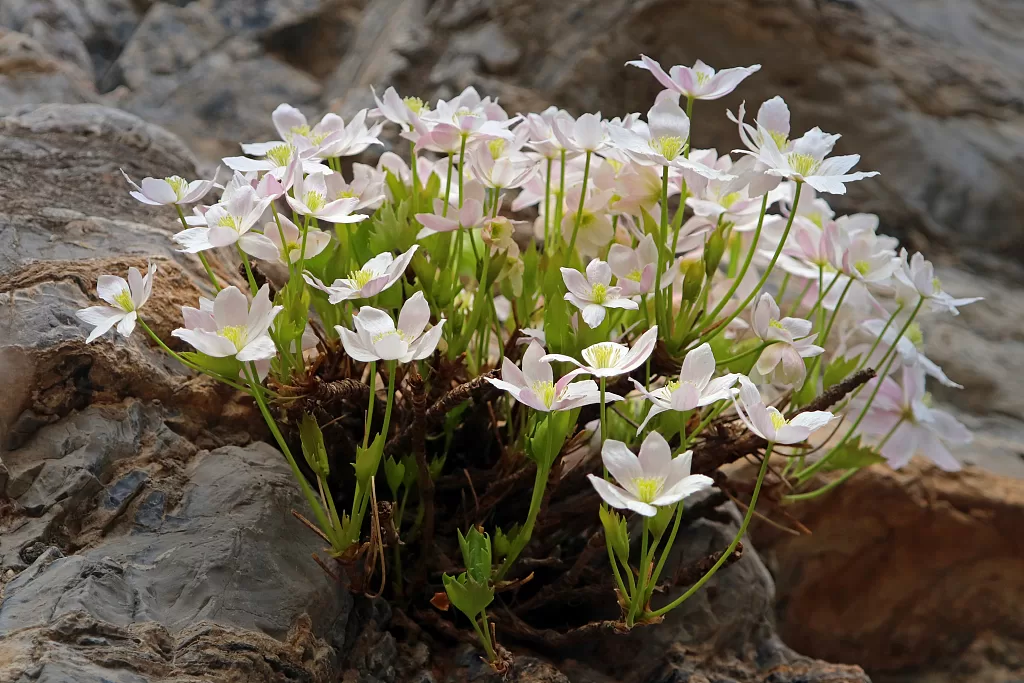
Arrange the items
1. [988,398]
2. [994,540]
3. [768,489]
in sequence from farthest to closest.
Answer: [988,398], [994,540], [768,489]

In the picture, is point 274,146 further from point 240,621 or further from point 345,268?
point 240,621

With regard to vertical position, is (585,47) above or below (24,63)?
above

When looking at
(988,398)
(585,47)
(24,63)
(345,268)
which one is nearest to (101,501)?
(345,268)

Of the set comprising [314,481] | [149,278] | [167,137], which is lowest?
[314,481]

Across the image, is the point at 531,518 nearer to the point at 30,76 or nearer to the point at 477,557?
the point at 477,557

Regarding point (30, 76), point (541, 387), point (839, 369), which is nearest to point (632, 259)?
point (541, 387)

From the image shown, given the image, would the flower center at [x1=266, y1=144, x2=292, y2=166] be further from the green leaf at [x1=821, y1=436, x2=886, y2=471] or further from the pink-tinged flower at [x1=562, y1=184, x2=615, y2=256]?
the green leaf at [x1=821, y1=436, x2=886, y2=471]
